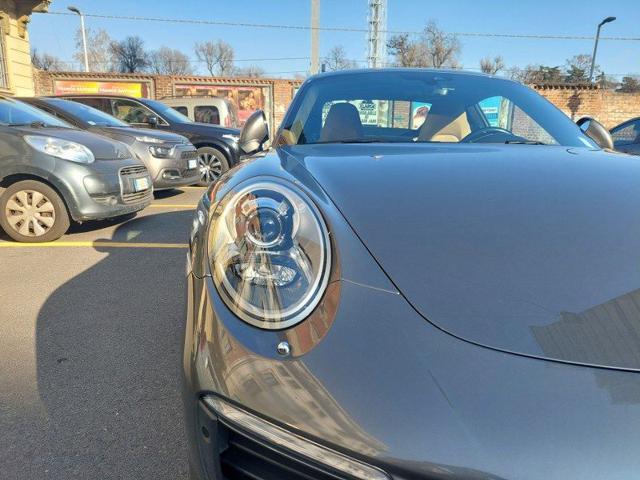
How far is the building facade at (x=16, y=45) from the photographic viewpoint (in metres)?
11.8

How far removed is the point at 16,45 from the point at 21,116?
388 inches

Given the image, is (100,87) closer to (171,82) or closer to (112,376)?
(171,82)

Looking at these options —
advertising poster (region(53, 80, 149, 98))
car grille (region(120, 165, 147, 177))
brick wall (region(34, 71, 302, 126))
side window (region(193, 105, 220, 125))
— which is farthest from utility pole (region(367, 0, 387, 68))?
car grille (region(120, 165, 147, 177))

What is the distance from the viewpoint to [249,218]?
1168 mm

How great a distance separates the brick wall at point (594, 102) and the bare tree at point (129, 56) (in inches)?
1778

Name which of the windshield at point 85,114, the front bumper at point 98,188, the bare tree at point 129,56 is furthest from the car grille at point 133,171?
the bare tree at point 129,56

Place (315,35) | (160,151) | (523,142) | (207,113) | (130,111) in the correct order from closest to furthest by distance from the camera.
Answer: (523,142)
(160,151)
(130,111)
(207,113)
(315,35)

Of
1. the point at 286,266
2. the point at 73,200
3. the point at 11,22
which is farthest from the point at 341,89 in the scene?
the point at 11,22

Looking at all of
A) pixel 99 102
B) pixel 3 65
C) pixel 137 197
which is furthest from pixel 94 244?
pixel 3 65

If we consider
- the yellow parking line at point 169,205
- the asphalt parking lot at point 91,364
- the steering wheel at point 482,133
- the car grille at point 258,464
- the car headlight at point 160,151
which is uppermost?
the steering wheel at point 482,133

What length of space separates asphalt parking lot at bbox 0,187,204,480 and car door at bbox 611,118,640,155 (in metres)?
7.04

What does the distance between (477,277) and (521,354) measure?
0.19 metres

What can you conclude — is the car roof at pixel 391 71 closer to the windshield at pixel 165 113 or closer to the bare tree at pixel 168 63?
the windshield at pixel 165 113

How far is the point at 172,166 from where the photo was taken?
6.68 meters
